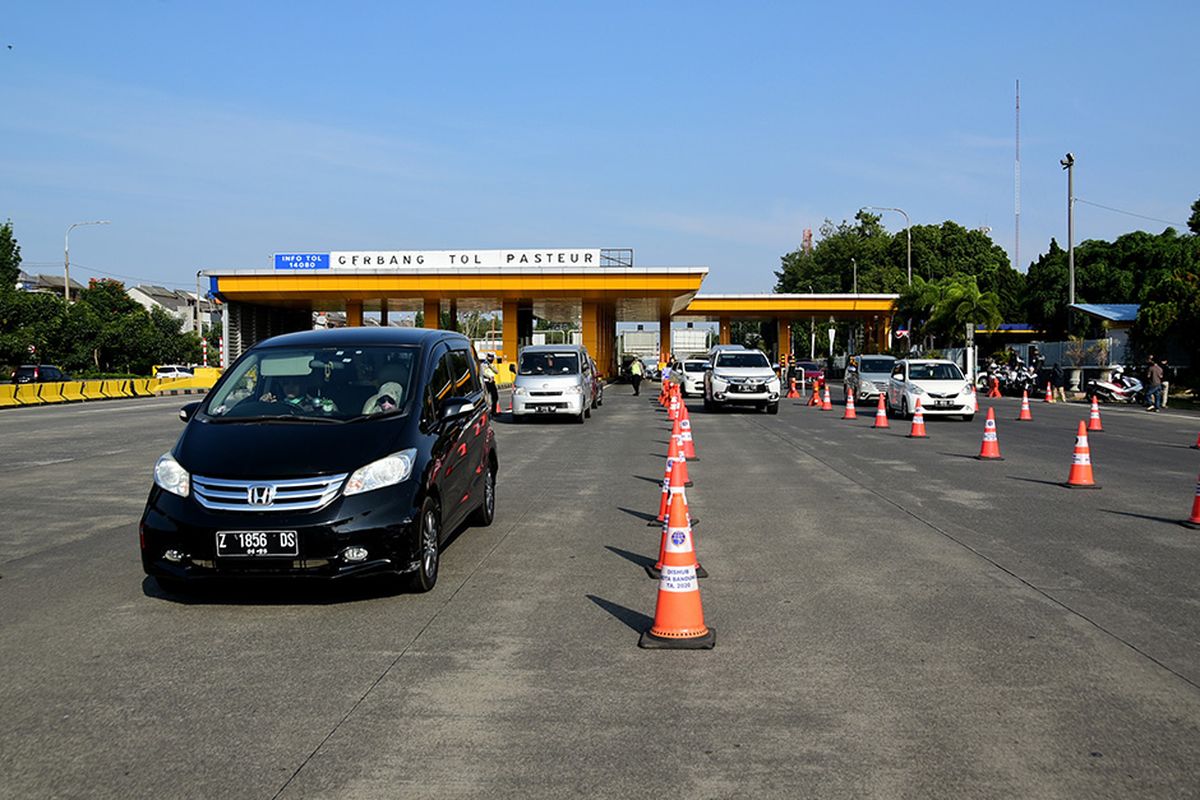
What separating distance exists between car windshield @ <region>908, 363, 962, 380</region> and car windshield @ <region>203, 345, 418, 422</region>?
21194 millimetres

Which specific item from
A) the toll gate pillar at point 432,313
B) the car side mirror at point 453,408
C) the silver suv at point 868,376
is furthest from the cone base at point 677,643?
the toll gate pillar at point 432,313

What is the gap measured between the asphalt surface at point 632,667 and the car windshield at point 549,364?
1603cm

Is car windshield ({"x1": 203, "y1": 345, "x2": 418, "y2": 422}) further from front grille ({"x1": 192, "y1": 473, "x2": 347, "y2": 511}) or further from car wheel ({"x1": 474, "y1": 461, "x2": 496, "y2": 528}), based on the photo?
car wheel ({"x1": 474, "y1": 461, "x2": 496, "y2": 528})

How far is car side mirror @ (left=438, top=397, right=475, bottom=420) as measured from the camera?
820 centimetres

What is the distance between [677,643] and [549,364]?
22.0 meters

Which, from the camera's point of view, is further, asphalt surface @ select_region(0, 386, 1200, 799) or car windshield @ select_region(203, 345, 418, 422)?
car windshield @ select_region(203, 345, 418, 422)

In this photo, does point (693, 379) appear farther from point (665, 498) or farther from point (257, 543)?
point (257, 543)

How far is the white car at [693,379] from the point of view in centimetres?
4038

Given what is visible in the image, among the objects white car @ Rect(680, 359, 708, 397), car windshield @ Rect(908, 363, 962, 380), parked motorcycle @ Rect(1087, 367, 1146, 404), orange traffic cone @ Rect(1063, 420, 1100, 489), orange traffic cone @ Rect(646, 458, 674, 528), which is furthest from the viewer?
white car @ Rect(680, 359, 708, 397)

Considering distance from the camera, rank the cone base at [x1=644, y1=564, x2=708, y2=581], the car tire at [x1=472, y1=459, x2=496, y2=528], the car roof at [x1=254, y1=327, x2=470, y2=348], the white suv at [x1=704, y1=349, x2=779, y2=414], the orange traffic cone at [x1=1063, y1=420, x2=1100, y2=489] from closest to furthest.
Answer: the cone base at [x1=644, y1=564, x2=708, y2=581] < the car roof at [x1=254, y1=327, x2=470, y2=348] < the car tire at [x1=472, y1=459, x2=496, y2=528] < the orange traffic cone at [x1=1063, y1=420, x2=1100, y2=489] < the white suv at [x1=704, y1=349, x2=779, y2=414]

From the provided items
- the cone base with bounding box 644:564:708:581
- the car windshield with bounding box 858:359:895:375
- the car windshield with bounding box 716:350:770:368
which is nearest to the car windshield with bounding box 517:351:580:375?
the car windshield with bounding box 716:350:770:368

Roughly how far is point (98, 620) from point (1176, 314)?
39321 mm

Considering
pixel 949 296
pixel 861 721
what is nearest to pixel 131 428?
pixel 861 721

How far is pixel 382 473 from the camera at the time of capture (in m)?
7.16
